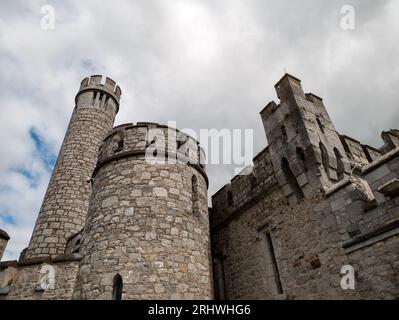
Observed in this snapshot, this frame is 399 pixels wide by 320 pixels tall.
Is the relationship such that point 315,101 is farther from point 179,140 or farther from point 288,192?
point 179,140

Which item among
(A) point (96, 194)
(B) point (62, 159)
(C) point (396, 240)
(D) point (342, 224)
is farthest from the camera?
(B) point (62, 159)

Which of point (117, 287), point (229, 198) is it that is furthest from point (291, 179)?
point (117, 287)

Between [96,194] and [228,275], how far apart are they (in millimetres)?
3919

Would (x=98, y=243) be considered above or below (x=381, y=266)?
above

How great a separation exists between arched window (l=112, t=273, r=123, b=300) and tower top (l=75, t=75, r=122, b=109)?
11.6 m

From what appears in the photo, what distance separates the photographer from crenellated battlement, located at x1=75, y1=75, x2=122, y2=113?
14127 mm

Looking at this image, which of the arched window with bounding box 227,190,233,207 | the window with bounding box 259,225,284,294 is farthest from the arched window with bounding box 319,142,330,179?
the arched window with bounding box 227,190,233,207

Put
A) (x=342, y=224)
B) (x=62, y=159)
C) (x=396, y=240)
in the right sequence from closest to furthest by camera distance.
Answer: (x=396, y=240)
(x=342, y=224)
(x=62, y=159)

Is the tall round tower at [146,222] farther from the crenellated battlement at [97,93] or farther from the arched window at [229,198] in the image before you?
the crenellated battlement at [97,93]

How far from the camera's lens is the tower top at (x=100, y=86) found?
14.5m

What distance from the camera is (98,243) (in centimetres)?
557

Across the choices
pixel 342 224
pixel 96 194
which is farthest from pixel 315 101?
pixel 96 194

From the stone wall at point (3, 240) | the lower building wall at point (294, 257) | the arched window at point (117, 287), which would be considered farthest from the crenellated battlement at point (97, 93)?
the arched window at point (117, 287)

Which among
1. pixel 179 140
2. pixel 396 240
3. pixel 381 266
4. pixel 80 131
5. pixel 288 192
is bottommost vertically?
pixel 381 266
